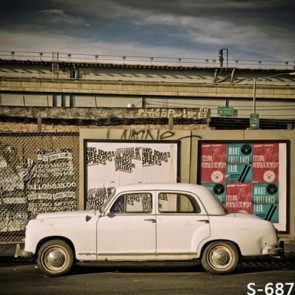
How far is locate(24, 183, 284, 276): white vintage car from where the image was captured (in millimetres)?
7918

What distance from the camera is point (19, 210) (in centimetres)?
1116

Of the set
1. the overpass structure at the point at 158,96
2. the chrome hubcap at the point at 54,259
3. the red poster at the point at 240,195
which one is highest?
Answer: the overpass structure at the point at 158,96

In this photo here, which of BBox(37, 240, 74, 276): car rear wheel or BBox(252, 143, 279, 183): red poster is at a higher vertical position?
BBox(252, 143, 279, 183): red poster

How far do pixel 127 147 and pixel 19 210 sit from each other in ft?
9.29

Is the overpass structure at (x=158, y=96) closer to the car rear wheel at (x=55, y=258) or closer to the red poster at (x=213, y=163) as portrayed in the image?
the red poster at (x=213, y=163)

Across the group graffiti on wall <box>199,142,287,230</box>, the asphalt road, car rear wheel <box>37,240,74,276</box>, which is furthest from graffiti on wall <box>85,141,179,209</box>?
car rear wheel <box>37,240,74,276</box>

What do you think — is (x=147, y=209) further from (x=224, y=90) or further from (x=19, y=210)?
(x=224, y=90)

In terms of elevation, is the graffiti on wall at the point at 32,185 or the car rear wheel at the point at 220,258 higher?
the graffiti on wall at the point at 32,185

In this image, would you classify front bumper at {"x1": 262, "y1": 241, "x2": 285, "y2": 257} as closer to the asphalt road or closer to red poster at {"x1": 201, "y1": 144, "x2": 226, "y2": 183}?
the asphalt road

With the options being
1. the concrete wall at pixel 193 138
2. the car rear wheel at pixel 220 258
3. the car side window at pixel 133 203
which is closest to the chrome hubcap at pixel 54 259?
the car side window at pixel 133 203

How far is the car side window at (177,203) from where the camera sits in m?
8.03

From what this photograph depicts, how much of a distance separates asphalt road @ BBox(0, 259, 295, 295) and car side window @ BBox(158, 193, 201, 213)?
3.50 ft

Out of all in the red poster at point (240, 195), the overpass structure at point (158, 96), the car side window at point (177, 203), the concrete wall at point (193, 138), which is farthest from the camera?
the overpass structure at point (158, 96)

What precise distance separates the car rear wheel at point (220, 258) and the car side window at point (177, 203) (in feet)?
2.18
